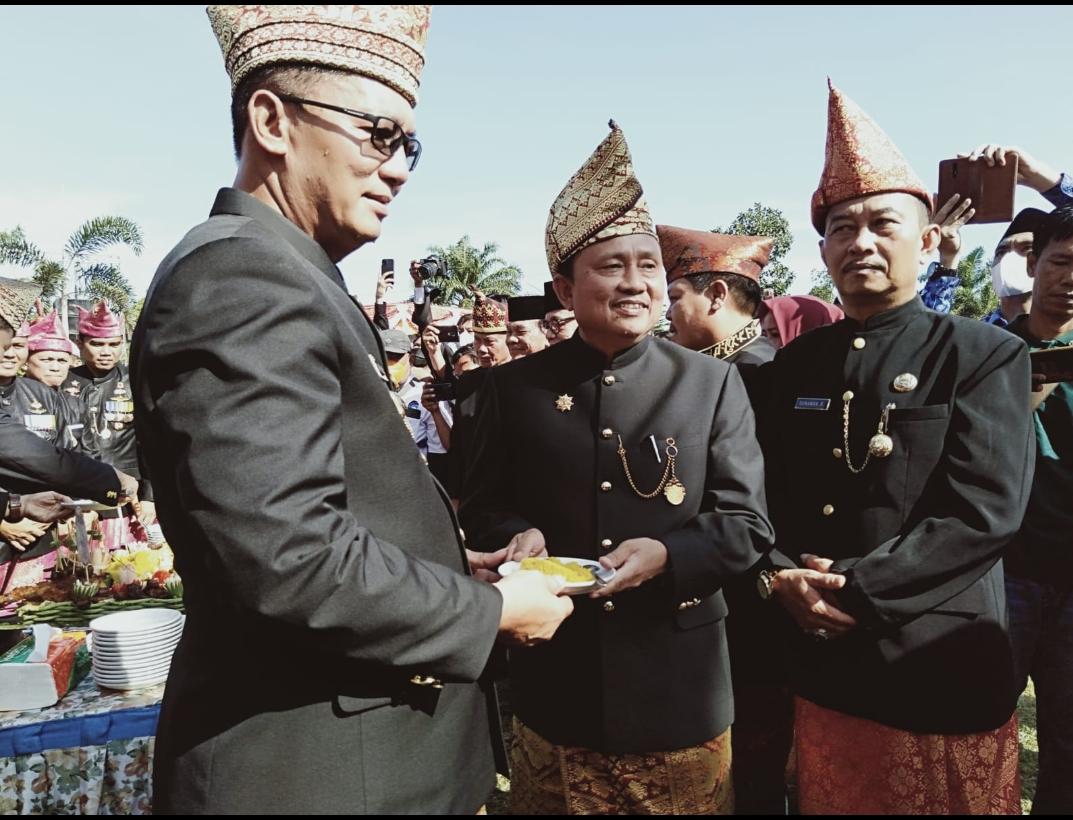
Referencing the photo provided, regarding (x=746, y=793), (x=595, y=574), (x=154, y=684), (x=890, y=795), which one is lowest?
(x=746, y=793)

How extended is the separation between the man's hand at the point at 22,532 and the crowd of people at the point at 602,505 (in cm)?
2

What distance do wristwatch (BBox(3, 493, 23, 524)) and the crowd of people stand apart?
0.31ft

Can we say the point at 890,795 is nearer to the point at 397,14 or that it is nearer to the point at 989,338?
the point at 989,338

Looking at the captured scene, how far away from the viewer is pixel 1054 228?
310 cm

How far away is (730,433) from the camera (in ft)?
8.14

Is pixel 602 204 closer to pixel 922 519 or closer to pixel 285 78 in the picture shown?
pixel 285 78

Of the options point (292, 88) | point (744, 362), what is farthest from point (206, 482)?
point (744, 362)

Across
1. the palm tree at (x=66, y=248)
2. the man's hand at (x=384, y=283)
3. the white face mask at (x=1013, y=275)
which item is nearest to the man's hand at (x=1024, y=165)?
the white face mask at (x=1013, y=275)

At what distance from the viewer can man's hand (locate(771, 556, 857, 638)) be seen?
215 centimetres

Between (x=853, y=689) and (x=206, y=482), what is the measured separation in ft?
6.98

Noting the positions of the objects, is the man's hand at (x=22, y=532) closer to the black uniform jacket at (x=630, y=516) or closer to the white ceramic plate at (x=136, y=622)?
the white ceramic plate at (x=136, y=622)

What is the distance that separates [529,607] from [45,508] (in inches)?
146

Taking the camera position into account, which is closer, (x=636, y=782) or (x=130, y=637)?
(x=636, y=782)

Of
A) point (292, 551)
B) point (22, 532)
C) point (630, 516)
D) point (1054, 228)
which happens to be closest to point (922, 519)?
point (630, 516)
